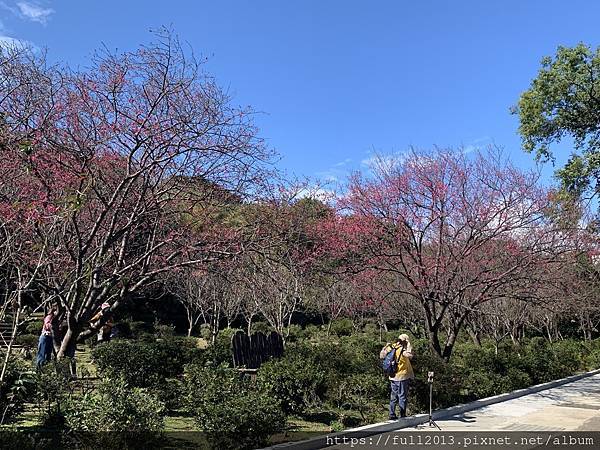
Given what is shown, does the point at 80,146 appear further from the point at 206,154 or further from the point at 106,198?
the point at 206,154

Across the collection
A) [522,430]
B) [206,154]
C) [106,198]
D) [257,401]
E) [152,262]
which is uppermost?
[206,154]

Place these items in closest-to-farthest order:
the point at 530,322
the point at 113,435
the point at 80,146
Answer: the point at 113,435
the point at 80,146
the point at 530,322

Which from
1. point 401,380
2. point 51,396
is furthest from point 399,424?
point 51,396

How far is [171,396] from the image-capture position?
8.57 meters

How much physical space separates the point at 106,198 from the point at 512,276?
26.9 feet

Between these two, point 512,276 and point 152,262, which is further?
point 512,276

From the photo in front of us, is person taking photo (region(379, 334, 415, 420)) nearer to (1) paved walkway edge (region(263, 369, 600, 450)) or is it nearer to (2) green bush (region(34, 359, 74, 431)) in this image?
(1) paved walkway edge (region(263, 369, 600, 450))

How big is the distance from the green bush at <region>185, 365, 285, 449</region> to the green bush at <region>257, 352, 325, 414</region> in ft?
5.64

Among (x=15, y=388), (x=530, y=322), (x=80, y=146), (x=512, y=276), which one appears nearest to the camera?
(x=15, y=388)

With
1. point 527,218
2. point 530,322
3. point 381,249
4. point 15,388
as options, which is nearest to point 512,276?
point 527,218

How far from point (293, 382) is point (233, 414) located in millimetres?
2673

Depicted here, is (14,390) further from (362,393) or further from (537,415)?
(537,415)

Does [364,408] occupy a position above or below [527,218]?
Answer: below

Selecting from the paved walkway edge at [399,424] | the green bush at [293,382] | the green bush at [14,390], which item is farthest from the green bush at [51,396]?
the green bush at [293,382]
